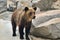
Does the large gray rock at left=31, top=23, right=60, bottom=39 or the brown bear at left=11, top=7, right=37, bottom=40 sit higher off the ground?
the brown bear at left=11, top=7, right=37, bottom=40

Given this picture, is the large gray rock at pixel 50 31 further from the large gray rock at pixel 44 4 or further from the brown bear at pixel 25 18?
the large gray rock at pixel 44 4

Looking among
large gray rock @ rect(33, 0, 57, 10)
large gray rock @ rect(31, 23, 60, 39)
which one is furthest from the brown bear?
large gray rock @ rect(33, 0, 57, 10)

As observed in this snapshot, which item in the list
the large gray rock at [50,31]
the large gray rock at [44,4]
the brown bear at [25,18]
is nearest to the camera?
the brown bear at [25,18]

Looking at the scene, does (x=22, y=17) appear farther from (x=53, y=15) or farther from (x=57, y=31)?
(x=53, y=15)

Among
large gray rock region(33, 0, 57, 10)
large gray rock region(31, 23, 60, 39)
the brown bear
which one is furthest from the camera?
large gray rock region(33, 0, 57, 10)

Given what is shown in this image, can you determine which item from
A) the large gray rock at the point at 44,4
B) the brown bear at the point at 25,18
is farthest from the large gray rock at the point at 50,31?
the large gray rock at the point at 44,4

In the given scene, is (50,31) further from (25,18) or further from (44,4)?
(44,4)

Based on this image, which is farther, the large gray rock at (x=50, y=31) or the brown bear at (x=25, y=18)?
the large gray rock at (x=50, y=31)

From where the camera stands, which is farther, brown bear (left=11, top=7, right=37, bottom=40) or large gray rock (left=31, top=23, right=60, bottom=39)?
large gray rock (left=31, top=23, right=60, bottom=39)

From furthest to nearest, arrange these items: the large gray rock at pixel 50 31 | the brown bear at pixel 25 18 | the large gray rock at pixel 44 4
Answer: the large gray rock at pixel 44 4 → the large gray rock at pixel 50 31 → the brown bear at pixel 25 18

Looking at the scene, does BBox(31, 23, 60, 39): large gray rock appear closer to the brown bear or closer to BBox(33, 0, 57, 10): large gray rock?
the brown bear

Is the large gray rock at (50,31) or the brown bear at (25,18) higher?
the brown bear at (25,18)

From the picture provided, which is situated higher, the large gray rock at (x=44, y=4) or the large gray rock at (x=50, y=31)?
the large gray rock at (x=44, y=4)

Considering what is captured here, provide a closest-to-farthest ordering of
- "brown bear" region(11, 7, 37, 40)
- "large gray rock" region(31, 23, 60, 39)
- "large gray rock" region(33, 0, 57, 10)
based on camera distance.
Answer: "brown bear" region(11, 7, 37, 40) → "large gray rock" region(31, 23, 60, 39) → "large gray rock" region(33, 0, 57, 10)
